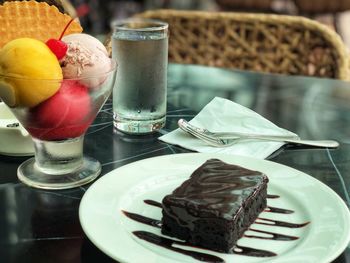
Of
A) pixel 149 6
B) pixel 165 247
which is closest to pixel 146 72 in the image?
pixel 165 247

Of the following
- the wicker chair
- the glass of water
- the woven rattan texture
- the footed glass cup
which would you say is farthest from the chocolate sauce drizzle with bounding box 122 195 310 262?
the woven rattan texture

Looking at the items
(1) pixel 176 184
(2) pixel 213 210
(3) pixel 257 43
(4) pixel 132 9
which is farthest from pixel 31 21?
(4) pixel 132 9

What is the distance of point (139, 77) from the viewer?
884mm

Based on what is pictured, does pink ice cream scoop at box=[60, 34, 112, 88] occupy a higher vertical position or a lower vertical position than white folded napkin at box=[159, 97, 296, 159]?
higher

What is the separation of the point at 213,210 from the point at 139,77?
14.8 inches

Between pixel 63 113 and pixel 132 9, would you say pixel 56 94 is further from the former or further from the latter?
pixel 132 9

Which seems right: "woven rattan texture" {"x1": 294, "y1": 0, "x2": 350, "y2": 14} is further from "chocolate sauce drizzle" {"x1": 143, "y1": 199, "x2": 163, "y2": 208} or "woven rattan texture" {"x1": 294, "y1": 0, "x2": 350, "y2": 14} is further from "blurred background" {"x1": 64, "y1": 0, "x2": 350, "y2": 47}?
"chocolate sauce drizzle" {"x1": 143, "y1": 199, "x2": 163, "y2": 208}

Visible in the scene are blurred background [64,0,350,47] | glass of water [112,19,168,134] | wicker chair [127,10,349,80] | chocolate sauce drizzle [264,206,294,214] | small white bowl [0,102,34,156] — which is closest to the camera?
chocolate sauce drizzle [264,206,294,214]

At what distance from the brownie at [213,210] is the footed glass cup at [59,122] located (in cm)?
16

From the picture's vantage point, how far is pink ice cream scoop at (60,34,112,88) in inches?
26.7

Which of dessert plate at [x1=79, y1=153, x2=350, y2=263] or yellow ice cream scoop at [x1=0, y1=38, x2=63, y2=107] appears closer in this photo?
dessert plate at [x1=79, y1=153, x2=350, y2=263]

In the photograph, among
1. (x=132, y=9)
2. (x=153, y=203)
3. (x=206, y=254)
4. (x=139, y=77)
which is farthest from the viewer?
(x=132, y=9)

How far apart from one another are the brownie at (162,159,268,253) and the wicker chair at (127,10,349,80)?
2.68 feet

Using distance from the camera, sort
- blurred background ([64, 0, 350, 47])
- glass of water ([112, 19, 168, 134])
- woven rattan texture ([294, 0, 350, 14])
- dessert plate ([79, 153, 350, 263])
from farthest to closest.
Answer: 1. blurred background ([64, 0, 350, 47])
2. woven rattan texture ([294, 0, 350, 14])
3. glass of water ([112, 19, 168, 134])
4. dessert plate ([79, 153, 350, 263])
